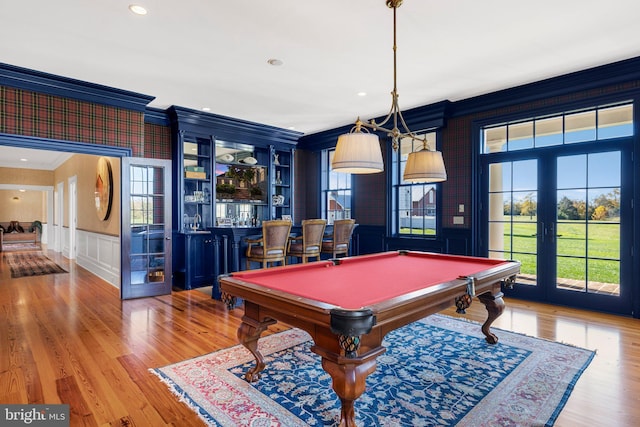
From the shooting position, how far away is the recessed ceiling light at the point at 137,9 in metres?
2.71

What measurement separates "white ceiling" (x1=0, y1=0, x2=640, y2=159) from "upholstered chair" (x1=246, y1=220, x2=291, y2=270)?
1.77 m

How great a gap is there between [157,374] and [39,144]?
130 inches

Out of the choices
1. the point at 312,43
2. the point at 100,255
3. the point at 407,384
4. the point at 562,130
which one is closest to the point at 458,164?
the point at 562,130

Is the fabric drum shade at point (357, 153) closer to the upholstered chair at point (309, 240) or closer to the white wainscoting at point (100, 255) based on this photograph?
the upholstered chair at point (309, 240)

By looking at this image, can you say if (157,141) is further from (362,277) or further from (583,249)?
(583,249)

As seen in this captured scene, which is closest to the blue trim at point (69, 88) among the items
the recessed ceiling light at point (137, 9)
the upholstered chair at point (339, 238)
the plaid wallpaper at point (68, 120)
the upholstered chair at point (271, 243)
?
the plaid wallpaper at point (68, 120)

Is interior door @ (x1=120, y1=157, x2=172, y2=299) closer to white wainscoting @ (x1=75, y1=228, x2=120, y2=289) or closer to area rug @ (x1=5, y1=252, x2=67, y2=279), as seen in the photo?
white wainscoting @ (x1=75, y1=228, x2=120, y2=289)

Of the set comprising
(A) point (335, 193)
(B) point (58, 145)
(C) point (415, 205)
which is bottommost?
(C) point (415, 205)

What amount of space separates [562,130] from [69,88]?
237 inches

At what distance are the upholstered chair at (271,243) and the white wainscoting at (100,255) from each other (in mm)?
2654

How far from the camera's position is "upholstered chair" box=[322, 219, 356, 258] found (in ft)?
16.5

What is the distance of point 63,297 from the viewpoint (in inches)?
191

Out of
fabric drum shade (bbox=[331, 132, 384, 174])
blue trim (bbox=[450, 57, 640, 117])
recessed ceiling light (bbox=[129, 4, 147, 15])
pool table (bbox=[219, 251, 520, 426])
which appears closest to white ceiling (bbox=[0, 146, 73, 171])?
recessed ceiling light (bbox=[129, 4, 147, 15])

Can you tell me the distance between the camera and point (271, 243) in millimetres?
4363
